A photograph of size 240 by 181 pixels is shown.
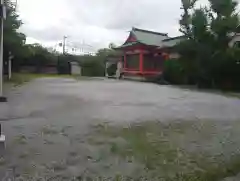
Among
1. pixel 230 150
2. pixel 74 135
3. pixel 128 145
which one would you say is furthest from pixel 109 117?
pixel 230 150

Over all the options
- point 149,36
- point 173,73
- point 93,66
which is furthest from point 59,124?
point 93,66

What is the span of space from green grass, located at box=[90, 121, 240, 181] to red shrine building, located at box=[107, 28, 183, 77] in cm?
2014

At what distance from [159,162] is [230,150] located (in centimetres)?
118

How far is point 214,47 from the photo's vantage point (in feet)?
57.9

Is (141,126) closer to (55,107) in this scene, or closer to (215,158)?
(215,158)

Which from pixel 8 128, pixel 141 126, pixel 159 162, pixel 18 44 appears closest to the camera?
pixel 159 162

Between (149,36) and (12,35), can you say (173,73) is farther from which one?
(12,35)

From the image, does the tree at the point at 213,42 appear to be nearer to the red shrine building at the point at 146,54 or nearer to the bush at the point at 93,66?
the red shrine building at the point at 146,54

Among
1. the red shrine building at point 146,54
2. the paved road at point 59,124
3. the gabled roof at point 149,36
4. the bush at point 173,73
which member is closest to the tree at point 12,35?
A: the paved road at point 59,124

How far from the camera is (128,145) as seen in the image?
4398mm

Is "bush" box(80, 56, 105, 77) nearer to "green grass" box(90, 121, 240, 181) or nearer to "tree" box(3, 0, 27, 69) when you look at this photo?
"tree" box(3, 0, 27, 69)

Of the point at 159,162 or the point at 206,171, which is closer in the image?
the point at 206,171

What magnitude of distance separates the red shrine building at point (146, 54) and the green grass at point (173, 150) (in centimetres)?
2014

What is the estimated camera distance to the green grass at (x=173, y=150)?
331 centimetres
